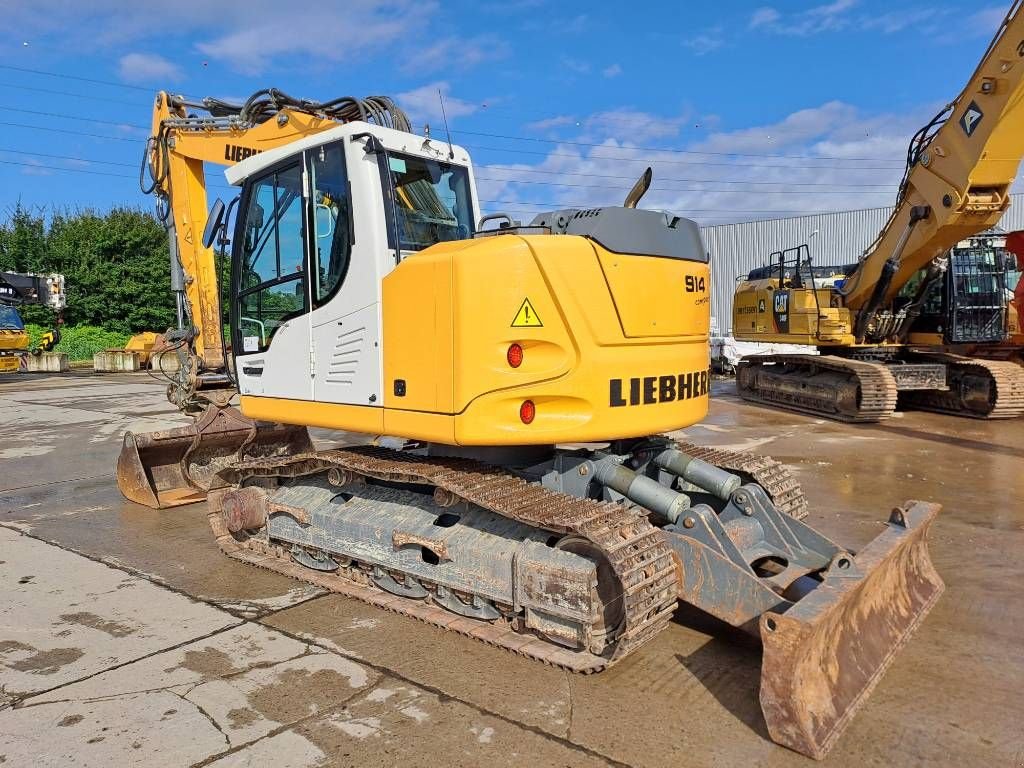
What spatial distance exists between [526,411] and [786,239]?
32671 mm

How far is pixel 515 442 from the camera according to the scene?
4047 mm

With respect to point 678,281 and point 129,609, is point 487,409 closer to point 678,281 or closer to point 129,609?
point 678,281

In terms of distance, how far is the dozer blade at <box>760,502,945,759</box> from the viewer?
10.1 feet

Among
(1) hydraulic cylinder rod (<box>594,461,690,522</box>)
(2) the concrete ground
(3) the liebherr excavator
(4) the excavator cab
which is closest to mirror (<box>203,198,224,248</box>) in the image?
(3) the liebherr excavator

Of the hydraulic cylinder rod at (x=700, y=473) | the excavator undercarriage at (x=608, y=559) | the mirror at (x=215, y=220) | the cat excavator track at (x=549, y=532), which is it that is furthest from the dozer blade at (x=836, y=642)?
the mirror at (x=215, y=220)

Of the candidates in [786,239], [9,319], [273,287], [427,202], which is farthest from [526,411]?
[786,239]

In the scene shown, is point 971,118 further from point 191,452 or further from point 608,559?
point 191,452

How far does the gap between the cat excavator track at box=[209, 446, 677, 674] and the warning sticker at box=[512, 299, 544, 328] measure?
0.90 m

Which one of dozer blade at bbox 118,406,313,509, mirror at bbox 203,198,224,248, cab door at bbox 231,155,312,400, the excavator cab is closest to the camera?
cab door at bbox 231,155,312,400

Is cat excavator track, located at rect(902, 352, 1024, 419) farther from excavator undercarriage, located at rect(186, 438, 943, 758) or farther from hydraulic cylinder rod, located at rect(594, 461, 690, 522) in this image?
hydraulic cylinder rod, located at rect(594, 461, 690, 522)

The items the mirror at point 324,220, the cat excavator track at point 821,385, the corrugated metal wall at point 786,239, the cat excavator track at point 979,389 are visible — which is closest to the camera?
the mirror at point 324,220

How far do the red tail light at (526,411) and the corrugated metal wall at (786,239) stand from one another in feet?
91.4

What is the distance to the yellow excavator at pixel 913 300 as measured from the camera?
1080 centimetres

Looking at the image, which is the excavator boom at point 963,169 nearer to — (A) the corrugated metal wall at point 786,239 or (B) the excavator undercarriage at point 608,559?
(B) the excavator undercarriage at point 608,559
